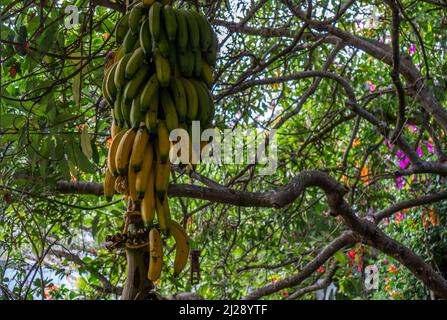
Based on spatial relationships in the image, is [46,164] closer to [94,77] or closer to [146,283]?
[94,77]

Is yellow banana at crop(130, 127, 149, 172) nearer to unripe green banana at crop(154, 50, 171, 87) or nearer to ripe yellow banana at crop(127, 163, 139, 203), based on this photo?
ripe yellow banana at crop(127, 163, 139, 203)

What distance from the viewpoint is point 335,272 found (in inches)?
170

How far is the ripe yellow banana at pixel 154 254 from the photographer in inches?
53.7

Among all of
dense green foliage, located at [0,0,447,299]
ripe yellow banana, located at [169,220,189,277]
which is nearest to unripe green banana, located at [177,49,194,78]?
ripe yellow banana, located at [169,220,189,277]

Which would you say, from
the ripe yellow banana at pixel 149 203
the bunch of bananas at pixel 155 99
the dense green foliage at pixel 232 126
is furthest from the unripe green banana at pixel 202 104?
the dense green foliage at pixel 232 126

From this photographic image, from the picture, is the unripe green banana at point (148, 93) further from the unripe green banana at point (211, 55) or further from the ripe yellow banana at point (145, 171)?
the unripe green banana at point (211, 55)

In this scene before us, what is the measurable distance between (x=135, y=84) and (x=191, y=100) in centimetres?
13

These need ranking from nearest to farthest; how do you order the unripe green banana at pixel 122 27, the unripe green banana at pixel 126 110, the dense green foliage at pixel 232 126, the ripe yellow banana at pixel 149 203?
1. the ripe yellow banana at pixel 149 203
2. the unripe green banana at pixel 126 110
3. the unripe green banana at pixel 122 27
4. the dense green foliage at pixel 232 126

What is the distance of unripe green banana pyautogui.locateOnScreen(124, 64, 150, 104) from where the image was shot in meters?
1.40

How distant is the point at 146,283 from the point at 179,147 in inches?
12.4

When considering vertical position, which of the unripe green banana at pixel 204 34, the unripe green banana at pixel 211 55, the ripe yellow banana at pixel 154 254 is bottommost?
the ripe yellow banana at pixel 154 254

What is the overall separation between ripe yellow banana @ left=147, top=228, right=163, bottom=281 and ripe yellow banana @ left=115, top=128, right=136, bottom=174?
0.16m

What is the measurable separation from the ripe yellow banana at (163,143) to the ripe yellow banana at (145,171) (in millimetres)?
20

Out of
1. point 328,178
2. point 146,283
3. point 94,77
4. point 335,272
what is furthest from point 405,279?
point 146,283
